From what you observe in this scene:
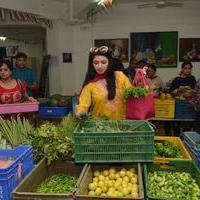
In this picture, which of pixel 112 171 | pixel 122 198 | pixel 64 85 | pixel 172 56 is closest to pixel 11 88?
pixel 112 171

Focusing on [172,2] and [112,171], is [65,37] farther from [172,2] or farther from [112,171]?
[112,171]

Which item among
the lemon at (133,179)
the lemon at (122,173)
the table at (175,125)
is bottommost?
the table at (175,125)

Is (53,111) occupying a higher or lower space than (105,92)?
lower

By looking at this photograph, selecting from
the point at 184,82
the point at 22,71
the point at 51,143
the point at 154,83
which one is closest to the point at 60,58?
the point at 22,71

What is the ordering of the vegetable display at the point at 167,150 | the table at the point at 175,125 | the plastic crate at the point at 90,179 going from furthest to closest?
the table at the point at 175,125, the vegetable display at the point at 167,150, the plastic crate at the point at 90,179

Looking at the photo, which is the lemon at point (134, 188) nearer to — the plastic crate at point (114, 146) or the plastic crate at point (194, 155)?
the plastic crate at point (114, 146)

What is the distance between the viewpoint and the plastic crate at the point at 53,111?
19.1 feet

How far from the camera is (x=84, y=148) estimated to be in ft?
7.30

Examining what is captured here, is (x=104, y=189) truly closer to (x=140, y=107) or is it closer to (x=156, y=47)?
(x=140, y=107)

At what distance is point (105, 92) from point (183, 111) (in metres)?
2.34

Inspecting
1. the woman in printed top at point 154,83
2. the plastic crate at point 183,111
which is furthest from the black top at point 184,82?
the plastic crate at point 183,111

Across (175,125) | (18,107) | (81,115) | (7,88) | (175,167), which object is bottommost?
(175,125)

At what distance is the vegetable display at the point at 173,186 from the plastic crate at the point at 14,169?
0.82 meters

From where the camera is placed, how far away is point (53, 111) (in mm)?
5844
